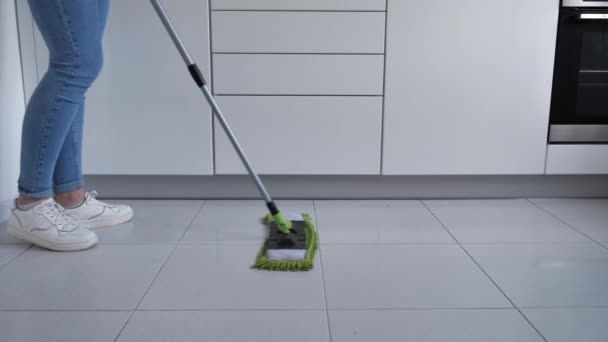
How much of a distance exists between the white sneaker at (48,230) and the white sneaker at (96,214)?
125mm

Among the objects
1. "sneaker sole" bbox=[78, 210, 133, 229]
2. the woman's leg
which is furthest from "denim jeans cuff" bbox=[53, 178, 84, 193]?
"sneaker sole" bbox=[78, 210, 133, 229]

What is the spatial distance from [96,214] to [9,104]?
448 millimetres

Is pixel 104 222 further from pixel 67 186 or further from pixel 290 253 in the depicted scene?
pixel 290 253

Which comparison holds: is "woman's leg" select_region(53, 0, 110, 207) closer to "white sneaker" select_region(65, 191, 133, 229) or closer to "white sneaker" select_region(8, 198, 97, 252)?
"white sneaker" select_region(65, 191, 133, 229)

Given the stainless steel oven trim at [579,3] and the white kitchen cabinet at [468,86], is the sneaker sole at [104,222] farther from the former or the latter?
the stainless steel oven trim at [579,3]

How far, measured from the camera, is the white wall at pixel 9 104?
63.2 inches

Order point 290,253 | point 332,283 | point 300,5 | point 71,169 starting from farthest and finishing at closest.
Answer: point 300,5, point 71,169, point 290,253, point 332,283

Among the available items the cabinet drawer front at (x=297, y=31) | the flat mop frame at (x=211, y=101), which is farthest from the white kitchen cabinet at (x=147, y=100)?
the flat mop frame at (x=211, y=101)

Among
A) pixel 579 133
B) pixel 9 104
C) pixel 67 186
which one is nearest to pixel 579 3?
pixel 579 133

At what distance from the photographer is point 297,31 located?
5.63 ft

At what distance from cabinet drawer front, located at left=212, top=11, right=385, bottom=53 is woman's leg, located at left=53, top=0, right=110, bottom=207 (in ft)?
1.63

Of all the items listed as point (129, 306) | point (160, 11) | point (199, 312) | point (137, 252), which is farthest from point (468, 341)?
point (160, 11)

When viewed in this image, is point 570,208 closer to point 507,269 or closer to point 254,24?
point 507,269

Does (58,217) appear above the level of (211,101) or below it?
below
